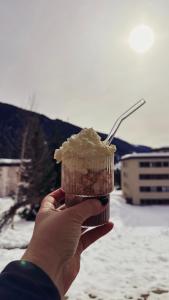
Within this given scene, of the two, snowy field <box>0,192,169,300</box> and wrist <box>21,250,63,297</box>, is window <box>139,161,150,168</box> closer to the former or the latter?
snowy field <box>0,192,169,300</box>

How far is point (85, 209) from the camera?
1.81 metres

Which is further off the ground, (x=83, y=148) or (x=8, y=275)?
(x=83, y=148)

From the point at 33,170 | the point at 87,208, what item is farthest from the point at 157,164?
the point at 87,208

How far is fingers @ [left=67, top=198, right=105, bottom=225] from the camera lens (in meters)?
1.75

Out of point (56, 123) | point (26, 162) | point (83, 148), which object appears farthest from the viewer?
point (56, 123)

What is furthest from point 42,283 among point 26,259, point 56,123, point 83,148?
point 56,123

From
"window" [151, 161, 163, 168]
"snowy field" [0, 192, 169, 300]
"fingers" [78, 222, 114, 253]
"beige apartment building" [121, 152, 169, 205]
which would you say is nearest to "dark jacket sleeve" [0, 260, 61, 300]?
"fingers" [78, 222, 114, 253]

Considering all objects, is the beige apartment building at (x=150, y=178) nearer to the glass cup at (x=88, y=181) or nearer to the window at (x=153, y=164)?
the window at (x=153, y=164)

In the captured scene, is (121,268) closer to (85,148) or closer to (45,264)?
(85,148)

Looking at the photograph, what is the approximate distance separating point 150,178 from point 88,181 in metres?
33.9

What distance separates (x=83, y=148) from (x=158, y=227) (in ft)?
73.6

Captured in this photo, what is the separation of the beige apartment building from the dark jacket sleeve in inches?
1345

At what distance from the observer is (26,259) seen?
1486mm

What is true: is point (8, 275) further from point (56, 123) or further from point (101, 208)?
point (56, 123)
